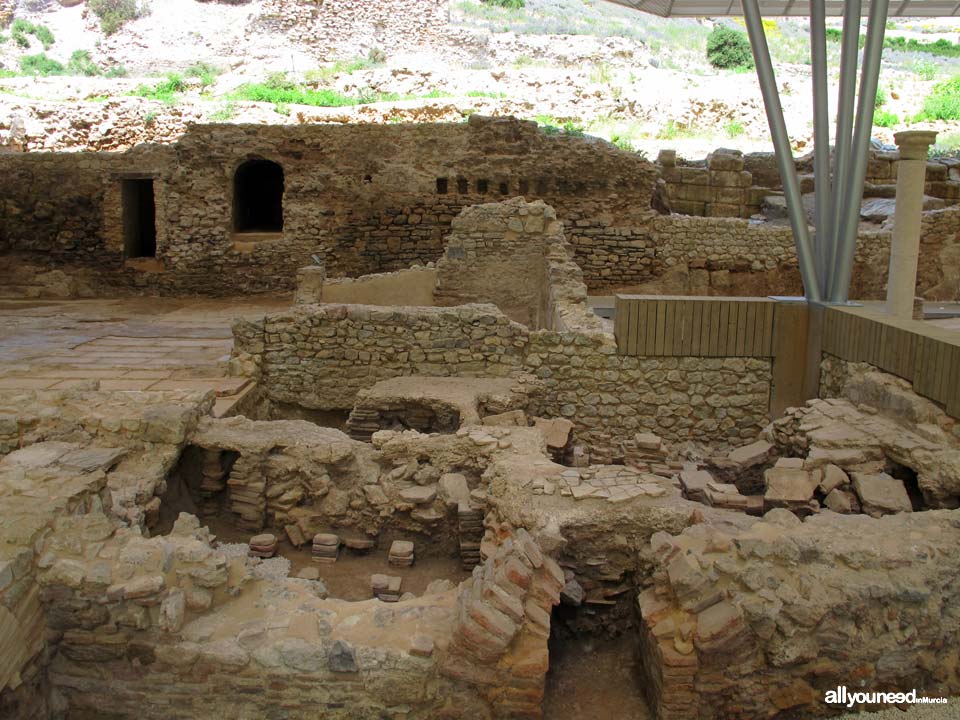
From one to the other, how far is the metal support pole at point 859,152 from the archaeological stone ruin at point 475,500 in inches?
21.9

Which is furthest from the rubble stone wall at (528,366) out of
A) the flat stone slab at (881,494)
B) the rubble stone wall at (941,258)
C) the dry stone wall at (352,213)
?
the rubble stone wall at (941,258)

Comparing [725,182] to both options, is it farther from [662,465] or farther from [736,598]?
[736,598]

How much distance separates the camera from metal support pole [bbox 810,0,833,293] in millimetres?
8648

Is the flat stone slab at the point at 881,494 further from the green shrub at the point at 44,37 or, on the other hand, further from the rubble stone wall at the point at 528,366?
the green shrub at the point at 44,37

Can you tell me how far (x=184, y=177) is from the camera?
14805 millimetres

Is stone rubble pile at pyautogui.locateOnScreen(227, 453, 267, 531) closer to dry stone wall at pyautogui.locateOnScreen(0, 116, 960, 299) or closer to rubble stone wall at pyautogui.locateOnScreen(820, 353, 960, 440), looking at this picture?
rubble stone wall at pyautogui.locateOnScreen(820, 353, 960, 440)

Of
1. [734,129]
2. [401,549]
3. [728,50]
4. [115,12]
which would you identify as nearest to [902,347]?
[401,549]

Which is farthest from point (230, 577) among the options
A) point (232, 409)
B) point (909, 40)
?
point (909, 40)

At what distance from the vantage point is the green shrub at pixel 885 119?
23.2 metres

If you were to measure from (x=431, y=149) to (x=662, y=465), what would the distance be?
358 inches

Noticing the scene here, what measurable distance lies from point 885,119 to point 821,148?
17015 millimetres

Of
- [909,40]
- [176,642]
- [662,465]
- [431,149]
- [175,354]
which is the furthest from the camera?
[909,40]

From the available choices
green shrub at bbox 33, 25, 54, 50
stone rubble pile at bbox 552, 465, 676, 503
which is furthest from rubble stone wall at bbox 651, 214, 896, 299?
green shrub at bbox 33, 25, 54, 50

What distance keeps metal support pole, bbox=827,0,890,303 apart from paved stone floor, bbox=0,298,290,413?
20.2 ft
